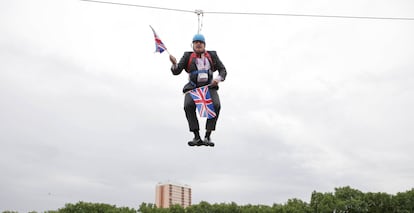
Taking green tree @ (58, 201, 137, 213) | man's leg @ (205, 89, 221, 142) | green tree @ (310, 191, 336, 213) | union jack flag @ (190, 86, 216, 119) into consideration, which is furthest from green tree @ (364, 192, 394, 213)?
union jack flag @ (190, 86, 216, 119)

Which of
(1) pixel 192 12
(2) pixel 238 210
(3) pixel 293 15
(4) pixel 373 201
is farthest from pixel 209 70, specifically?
(4) pixel 373 201

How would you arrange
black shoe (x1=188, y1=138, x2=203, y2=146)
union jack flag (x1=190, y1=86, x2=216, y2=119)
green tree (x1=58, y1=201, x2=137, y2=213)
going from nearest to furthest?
union jack flag (x1=190, y1=86, x2=216, y2=119) → black shoe (x1=188, y1=138, x2=203, y2=146) → green tree (x1=58, y1=201, x2=137, y2=213)

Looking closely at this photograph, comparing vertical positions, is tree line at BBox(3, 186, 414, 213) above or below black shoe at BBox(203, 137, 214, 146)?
above

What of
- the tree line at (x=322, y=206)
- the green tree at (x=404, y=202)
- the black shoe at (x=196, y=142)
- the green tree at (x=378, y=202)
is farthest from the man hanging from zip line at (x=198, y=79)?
the green tree at (x=404, y=202)

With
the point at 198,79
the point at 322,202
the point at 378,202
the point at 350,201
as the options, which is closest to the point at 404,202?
the point at 378,202

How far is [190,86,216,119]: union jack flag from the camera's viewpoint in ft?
31.2

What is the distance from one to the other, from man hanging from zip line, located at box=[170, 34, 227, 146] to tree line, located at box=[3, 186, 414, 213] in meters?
22.1

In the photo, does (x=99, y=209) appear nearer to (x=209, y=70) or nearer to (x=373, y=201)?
(x=373, y=201)

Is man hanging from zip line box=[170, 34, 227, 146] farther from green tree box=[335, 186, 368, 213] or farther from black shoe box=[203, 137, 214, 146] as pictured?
green tree box=[335, 186, 368, 213]

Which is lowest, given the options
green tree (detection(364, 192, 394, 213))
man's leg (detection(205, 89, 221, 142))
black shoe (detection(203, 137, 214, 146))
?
black shoe (detection(203, 137, 214, 146))

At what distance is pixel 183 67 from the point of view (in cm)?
980

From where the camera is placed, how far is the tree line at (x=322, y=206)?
1217 inches

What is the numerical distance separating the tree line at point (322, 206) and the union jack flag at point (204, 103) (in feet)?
73.2

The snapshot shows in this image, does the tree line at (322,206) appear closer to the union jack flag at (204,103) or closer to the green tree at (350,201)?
the green tree at (350,201)
